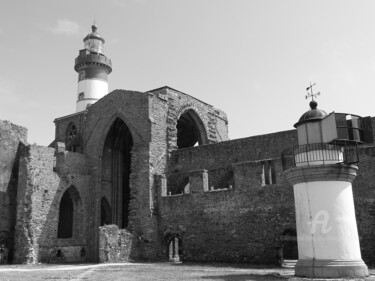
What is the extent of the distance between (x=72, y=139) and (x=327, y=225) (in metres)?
20.0

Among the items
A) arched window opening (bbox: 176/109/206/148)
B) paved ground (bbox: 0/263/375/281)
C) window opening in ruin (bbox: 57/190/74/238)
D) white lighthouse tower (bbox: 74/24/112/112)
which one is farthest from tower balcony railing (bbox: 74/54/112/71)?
paved ground (bbox: 0/263/375/281)

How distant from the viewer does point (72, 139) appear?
26391mm

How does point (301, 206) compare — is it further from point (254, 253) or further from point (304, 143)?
point (254, 253)

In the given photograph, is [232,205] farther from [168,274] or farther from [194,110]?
[194,110]

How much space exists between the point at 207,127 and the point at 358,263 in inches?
715

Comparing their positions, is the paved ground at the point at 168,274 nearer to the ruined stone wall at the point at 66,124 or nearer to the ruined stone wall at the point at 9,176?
the ruined stone wall at the point at 9,176

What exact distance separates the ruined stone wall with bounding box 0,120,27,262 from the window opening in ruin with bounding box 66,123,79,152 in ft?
12.7

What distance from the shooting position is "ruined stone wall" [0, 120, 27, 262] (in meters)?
21.0

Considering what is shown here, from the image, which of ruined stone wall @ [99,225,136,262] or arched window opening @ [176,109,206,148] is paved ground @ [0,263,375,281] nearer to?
ruined stone wall @ [99,225,136,262]

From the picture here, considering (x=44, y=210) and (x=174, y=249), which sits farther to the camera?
(x=174, y=249)

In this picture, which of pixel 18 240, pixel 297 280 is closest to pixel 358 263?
pixel 297 280

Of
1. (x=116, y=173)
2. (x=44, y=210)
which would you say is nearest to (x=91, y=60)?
(x=116, y=173)

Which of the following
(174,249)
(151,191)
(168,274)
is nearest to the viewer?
(168,274)

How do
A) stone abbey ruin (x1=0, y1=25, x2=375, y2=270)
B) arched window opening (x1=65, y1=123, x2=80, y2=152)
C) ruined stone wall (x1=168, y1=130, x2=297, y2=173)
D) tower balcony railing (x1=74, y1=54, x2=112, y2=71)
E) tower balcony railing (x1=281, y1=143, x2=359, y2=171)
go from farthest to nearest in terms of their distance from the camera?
tower balcony railing (x1=74, y1=54, x2=112, y2=71)
arched window opening (x1=65, y1=123, x2=80, y2=152)
ruined stone wall (x1=168, y1=130, x2=297, y2=173)
stone abbey ruin (x1=0, y1=25, x2=375, y2=270)
tower balcony railing (x1=281, y1=143, x2=359, y2=171)
